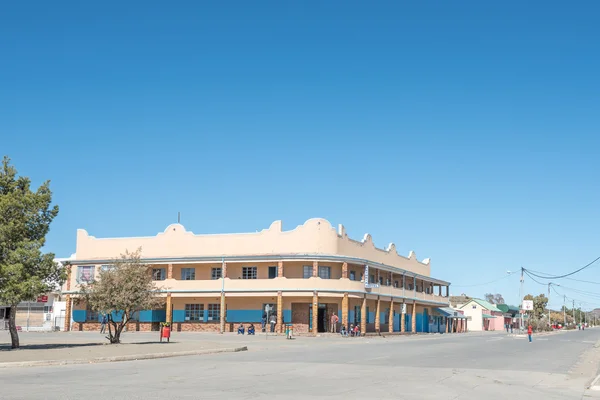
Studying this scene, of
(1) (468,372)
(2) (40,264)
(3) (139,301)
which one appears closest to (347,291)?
(3) (139,301)

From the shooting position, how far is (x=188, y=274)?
200ft

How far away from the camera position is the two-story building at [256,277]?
182 ft

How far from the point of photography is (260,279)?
185 ft

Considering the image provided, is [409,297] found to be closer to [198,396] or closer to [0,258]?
[0,258]

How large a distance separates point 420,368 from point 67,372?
11068mm

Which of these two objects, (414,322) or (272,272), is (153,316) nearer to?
(272,272)

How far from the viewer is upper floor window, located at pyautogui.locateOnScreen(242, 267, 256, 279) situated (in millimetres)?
58281

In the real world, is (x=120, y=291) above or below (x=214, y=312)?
above

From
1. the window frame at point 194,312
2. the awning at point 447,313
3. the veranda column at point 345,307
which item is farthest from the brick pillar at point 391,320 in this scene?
the awning at point 447,313

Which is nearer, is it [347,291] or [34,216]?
[34,216]

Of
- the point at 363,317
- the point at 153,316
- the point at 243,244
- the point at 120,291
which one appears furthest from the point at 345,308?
the point at 120,291

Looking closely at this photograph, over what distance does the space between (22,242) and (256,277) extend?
101 feet

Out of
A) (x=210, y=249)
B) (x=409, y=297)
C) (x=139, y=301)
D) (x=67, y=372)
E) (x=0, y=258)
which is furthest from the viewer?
(x=409, y=297)

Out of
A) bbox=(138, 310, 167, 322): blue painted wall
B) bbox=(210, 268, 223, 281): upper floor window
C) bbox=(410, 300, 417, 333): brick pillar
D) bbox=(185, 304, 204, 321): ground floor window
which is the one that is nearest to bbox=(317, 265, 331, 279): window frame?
bbox=(210, 268, 223, 281): upper floor window
